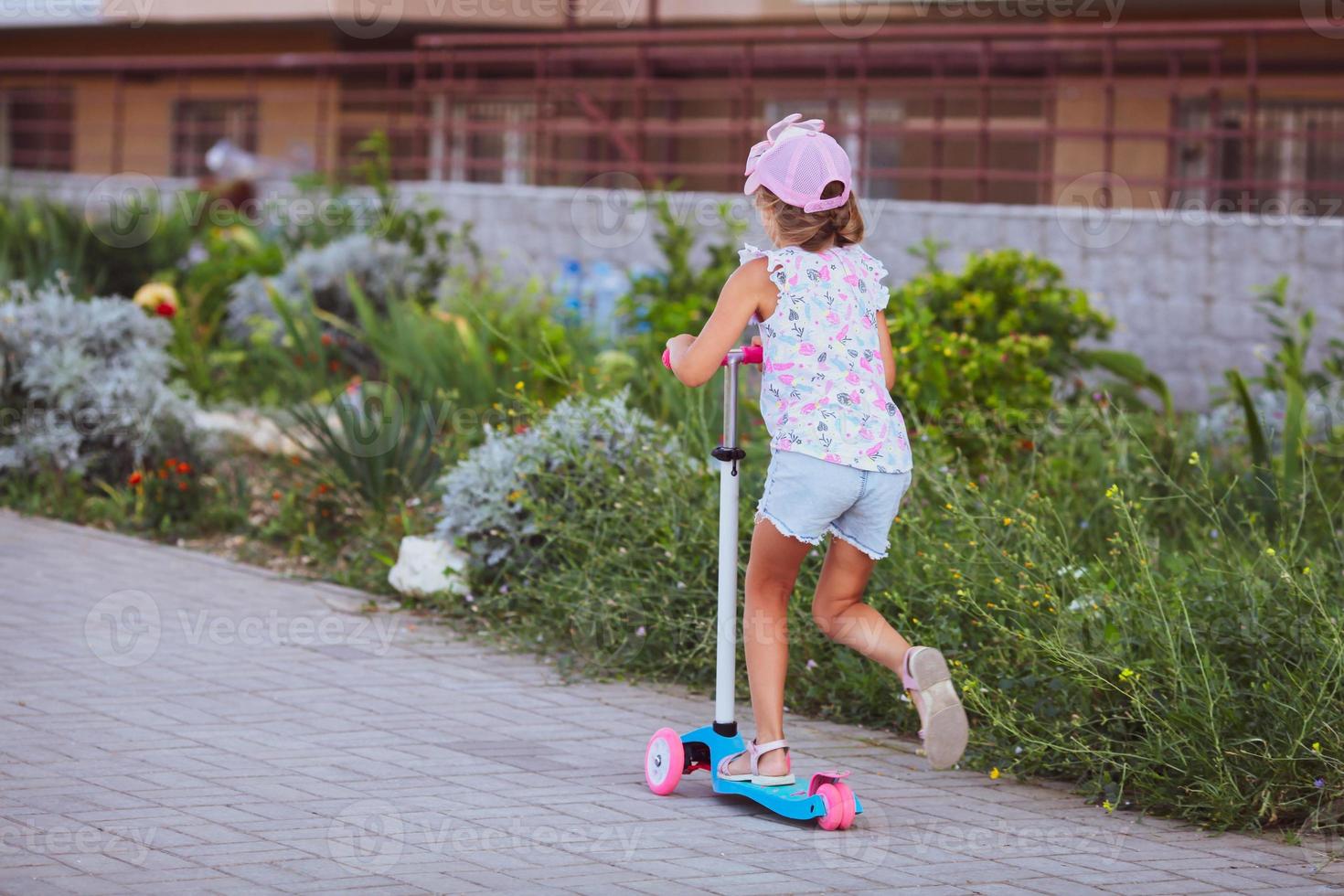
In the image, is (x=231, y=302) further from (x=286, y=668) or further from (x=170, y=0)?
(x=170, y=0)

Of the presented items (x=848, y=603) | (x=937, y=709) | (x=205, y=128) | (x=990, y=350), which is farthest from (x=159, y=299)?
(x=205, y=128)

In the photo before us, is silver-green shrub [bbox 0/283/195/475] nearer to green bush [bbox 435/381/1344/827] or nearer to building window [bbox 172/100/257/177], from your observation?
green bush [bbox 435/381/1344/827]

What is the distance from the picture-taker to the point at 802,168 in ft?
14.2

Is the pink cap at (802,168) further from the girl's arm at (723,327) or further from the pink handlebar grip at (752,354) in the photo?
the pink handlebar grip at (752,354)

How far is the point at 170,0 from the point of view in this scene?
66.6 feet

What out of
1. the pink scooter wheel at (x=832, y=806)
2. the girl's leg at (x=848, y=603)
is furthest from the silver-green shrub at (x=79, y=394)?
the pink scooter wheel at (x=832, y=806)

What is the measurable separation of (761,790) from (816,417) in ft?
3.32

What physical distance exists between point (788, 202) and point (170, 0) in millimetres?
17780

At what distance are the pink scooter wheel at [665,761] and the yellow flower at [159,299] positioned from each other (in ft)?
19.5

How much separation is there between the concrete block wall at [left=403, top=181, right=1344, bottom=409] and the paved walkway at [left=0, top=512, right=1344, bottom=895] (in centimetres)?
510

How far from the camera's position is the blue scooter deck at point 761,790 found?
4.43 metres

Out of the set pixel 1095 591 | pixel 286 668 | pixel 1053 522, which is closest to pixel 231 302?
pixel 286 668

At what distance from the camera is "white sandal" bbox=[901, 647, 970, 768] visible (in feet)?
13.9

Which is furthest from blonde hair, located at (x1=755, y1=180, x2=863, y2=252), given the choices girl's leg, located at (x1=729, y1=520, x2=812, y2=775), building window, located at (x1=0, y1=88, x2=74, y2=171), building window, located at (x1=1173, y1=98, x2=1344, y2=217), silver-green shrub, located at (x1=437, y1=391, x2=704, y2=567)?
building window, located at (x1=0, y1=88, x2=74, y2=171)
